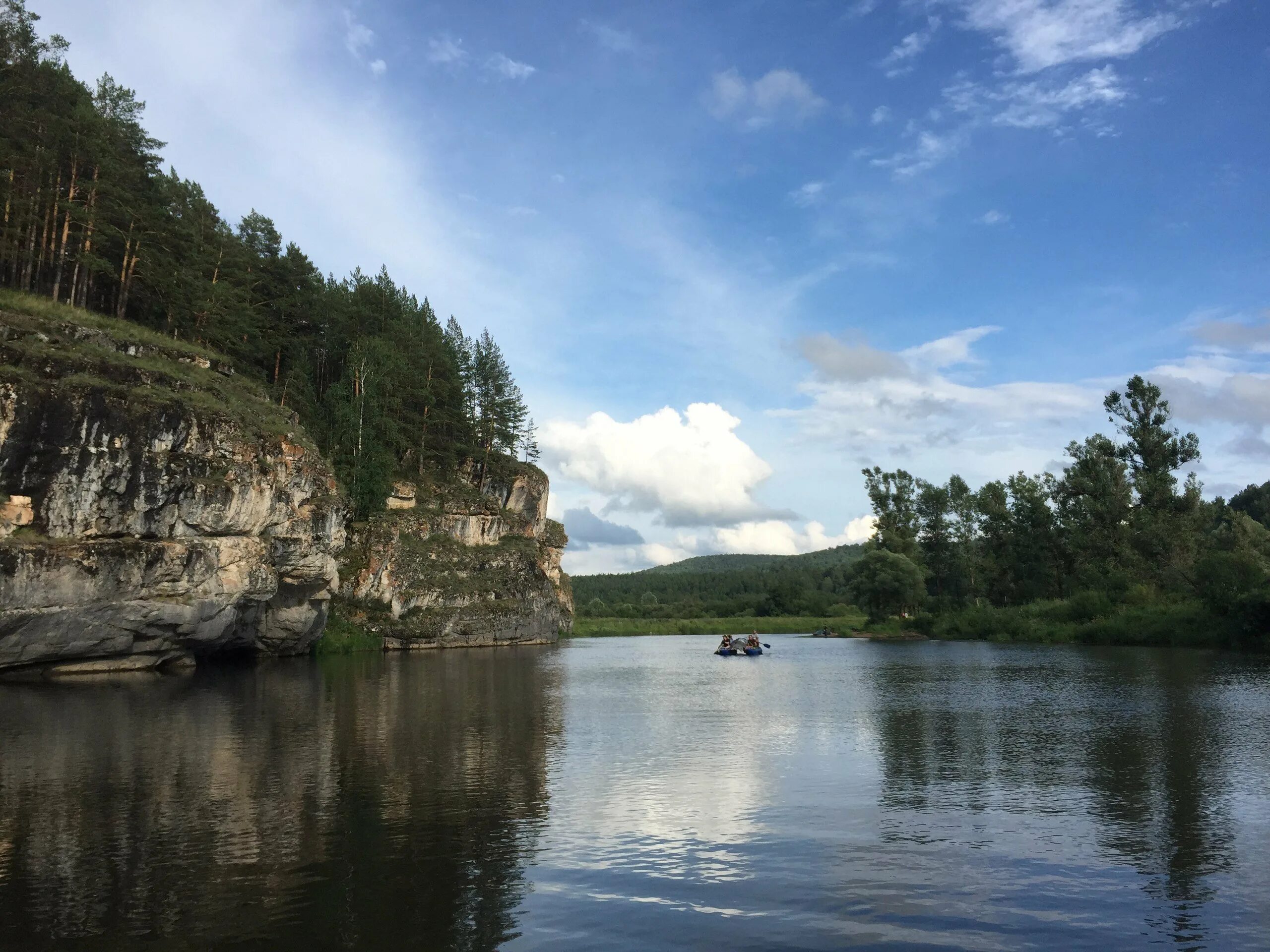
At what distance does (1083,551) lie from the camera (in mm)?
92250

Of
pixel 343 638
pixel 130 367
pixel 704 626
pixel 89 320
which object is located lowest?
pixel 343 638

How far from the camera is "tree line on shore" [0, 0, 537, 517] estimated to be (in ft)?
169

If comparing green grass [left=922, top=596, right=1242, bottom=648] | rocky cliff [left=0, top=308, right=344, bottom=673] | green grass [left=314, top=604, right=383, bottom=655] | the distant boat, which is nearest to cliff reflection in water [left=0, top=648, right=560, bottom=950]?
rocky cliff [left=0, top=308, right=344, bottom=673]

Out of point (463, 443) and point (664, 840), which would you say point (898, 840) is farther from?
point (463, 443)

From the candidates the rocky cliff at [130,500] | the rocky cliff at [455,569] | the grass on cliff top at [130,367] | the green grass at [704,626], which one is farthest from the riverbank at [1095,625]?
the grass on cliff top at [130,367]

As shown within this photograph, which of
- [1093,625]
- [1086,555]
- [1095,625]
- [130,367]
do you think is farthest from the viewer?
[1086,555]

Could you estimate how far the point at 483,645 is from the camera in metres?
79.8

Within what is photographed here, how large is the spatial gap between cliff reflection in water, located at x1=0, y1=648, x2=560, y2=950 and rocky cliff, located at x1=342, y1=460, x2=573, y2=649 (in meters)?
38.2

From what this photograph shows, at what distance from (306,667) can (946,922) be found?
161ft

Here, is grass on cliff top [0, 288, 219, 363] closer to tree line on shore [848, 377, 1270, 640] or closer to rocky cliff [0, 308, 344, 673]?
rocky cliff [0, 308, 344, 673]

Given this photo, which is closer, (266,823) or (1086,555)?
(266,823)

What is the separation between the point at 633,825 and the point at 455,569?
64.2 metres

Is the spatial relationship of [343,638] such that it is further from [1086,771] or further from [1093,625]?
[1093,625]

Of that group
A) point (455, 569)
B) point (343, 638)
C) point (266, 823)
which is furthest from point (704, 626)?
point (266, 823)
